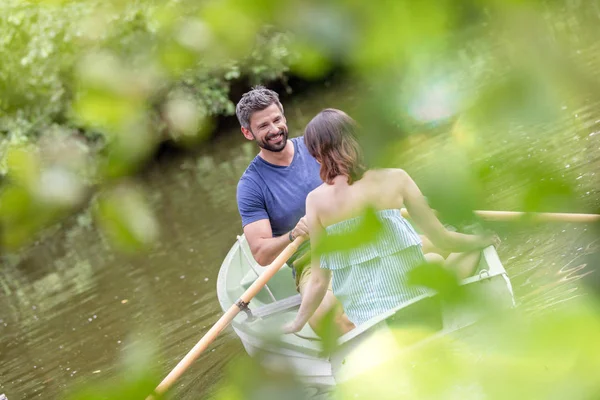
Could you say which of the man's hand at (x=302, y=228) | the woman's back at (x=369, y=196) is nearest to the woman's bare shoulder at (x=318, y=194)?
the man's hand at (x=302, y=228)

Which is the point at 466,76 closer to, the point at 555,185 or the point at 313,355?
the point at 555,185

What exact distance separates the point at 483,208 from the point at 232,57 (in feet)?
0.82

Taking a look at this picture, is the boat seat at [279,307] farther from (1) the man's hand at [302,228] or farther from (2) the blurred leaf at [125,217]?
(2) the blurred leaf at [125,217]

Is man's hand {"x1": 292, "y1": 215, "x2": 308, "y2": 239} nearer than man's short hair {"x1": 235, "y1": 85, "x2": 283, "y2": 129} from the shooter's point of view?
Yes

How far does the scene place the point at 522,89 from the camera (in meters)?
0.65

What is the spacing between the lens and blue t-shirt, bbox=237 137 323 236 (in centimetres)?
417

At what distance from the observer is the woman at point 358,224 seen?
2.44 feet

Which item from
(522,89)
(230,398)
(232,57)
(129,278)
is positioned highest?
(232,57)

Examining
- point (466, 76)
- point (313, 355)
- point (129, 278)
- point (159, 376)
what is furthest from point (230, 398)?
point (129, 278)

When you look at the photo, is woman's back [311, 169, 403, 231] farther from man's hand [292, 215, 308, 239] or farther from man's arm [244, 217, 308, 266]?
man's arm [244, 217, 308, 266]

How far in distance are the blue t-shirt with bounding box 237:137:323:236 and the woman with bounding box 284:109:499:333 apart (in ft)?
2.98

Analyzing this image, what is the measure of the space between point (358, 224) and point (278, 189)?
3.49 m

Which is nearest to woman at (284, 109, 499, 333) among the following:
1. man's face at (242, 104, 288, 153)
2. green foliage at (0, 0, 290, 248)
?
green foliage at (0, 0, 290, 248)

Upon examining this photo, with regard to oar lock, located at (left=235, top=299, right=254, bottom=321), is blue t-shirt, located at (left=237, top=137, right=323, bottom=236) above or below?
above
